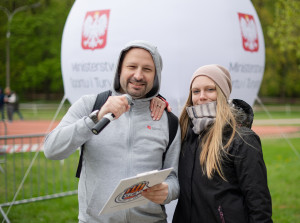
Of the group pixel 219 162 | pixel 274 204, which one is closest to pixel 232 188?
pixel 219 162

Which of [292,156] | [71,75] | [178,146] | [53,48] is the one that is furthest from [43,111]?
[178,146]

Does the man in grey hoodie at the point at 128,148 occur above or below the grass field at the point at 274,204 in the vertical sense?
above

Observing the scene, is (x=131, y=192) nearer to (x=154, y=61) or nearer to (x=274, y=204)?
(x=154, y=61)

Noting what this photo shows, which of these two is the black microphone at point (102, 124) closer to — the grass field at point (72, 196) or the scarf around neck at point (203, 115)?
the scarf around neck at point (203, 115)

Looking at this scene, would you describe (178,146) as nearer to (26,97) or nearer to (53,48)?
(53,48)

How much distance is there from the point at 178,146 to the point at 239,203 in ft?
1.73

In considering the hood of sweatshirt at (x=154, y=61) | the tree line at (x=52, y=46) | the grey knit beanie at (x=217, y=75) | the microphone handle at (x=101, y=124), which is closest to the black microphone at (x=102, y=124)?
the microphone handle at (x=101, y=124)

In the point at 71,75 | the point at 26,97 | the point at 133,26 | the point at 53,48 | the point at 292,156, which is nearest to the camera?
the point at 133,26

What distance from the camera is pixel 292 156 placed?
1122 cm

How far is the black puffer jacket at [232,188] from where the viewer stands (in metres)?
2.30

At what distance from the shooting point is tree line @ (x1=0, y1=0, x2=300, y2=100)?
7179 millimetres

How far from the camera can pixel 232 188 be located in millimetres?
2385

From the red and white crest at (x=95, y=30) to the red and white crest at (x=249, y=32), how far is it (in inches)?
63.7

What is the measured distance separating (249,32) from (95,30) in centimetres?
188
